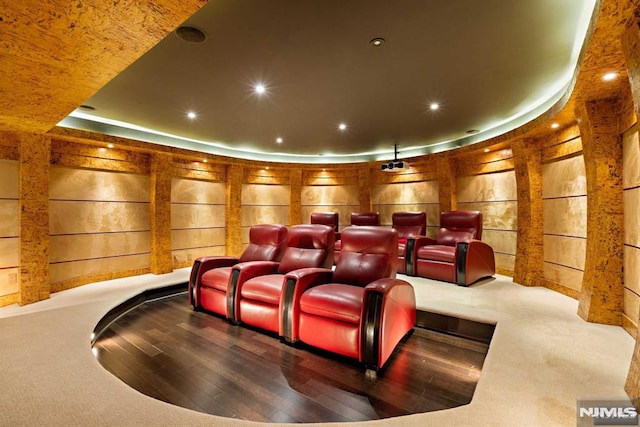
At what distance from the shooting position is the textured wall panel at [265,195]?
680cm

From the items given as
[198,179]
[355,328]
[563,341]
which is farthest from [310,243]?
[198,179]

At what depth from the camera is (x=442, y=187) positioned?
598 cm

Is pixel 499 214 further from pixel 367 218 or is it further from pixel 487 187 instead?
pixel 367 218

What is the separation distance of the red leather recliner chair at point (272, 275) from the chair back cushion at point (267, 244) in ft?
0.58

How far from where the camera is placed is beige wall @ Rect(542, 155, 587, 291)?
135 inches

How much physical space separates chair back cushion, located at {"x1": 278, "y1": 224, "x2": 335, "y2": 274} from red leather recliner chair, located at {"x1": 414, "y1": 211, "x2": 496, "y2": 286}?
83.7 inches

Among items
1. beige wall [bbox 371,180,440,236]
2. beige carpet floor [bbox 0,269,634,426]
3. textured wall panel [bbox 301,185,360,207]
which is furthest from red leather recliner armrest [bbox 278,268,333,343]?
textured wall panel [bbox 301,185,360,207]

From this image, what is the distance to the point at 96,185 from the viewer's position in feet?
15.1

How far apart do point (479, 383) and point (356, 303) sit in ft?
3.04

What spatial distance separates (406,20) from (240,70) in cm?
162

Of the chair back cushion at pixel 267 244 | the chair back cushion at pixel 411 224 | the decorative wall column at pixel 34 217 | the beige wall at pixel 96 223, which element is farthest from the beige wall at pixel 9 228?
the chair back cushion at pixel 411 224

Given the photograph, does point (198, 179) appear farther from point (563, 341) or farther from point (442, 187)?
point (563, 341)

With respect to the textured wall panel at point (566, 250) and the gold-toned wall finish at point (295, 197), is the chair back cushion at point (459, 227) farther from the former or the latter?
the gold-toned wall finish at point (295, 197)

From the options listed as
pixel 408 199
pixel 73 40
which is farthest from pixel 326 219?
pixel 73 40
